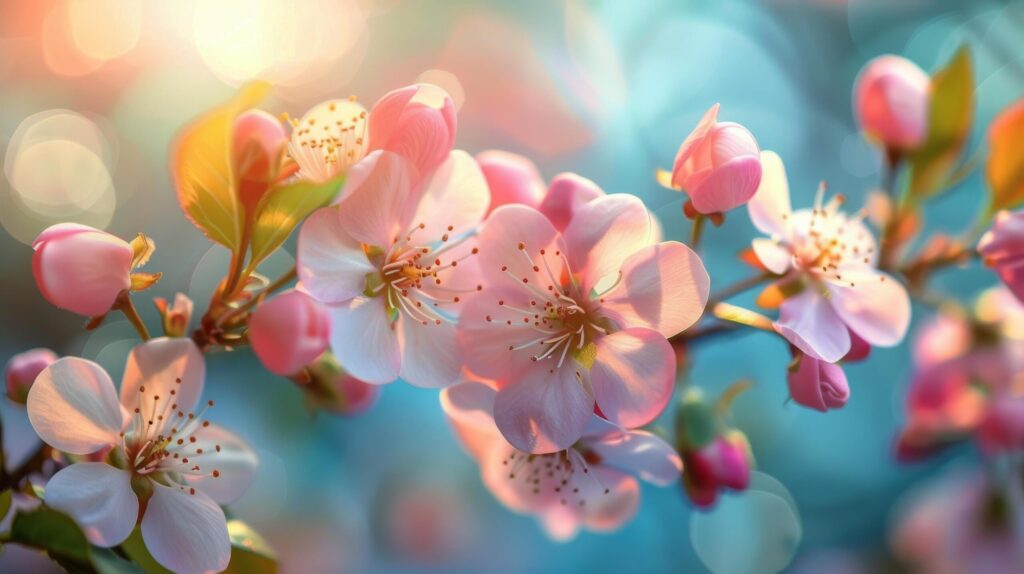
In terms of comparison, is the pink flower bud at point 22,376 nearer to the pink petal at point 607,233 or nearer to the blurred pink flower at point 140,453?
the blurred pink flower at point 140,453

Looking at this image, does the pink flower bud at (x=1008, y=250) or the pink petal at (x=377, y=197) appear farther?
the pink flower bud at (x=1008, y=250)

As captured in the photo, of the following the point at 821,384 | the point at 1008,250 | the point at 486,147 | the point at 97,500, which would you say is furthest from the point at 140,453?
the point at 486,147

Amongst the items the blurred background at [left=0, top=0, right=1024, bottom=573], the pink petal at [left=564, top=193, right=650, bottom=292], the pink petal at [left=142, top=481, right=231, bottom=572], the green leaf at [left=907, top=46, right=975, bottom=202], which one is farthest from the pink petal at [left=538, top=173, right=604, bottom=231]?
the blurred background at [left=0, top=0, right=1024, bottom=573]

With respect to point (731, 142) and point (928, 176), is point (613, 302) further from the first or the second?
point (928, 176)

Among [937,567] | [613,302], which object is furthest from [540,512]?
[937,567]

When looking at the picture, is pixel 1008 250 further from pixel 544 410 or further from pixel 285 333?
pixel 285 333

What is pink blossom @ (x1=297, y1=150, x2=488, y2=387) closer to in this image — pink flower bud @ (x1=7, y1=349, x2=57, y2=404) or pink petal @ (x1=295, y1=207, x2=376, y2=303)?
pink petal @ (x1=295, y1=207, x2=376, y2=303)

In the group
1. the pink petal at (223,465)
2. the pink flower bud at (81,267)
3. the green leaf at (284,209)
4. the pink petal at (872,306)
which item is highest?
the green leaf at (284,209)

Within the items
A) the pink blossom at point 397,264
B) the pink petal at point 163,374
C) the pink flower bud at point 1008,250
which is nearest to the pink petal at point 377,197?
the pink blossom at point 397,264
